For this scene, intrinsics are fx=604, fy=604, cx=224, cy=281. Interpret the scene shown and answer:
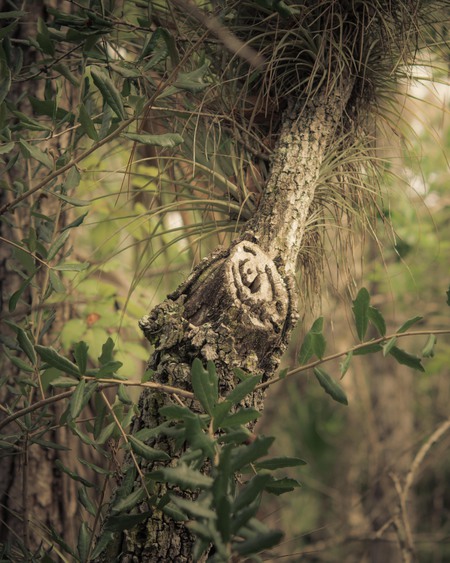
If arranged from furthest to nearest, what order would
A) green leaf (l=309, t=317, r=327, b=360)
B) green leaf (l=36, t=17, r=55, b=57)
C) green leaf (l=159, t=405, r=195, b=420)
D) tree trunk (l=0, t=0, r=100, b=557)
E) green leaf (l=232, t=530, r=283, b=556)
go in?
1. tree trunk (l=0, t=0, r=100, b=557)
2. green leaf (l=36, t=17, r=55, b=57)
3. green leaf (l=309, t=317, r=327, b=360)
4. green leaf (l=159, t=405, r=195, b=420)
5. green leaf (l=232, t=530, r=283, b=556)

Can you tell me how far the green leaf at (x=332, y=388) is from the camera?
783 mm

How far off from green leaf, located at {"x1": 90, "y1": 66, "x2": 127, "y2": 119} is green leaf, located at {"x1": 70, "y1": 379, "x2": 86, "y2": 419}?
362 millimetres

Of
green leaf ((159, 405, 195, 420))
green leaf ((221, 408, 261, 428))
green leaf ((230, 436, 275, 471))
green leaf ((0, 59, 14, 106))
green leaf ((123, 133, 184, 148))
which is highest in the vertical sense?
green leaf ((0, 59, 14, 106))

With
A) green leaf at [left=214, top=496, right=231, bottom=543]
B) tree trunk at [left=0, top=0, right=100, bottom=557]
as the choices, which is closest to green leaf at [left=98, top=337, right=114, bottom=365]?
green leaf at [left=214, top=496, right=231, bottom=543]

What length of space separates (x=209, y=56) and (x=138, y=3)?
221 millimetres

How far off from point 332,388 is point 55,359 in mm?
363

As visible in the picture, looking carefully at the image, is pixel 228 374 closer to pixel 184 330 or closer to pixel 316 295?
pixel 184 330

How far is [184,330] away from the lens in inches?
34.0

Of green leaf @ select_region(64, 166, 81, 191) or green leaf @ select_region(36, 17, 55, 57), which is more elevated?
green leaf @ select_region(36, 17, 55, 57)

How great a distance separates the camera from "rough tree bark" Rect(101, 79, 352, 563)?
82 cm

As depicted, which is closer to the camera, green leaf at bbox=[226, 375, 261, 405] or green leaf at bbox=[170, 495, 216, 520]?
green leaf at bbox=[170, 495, 216, 520]

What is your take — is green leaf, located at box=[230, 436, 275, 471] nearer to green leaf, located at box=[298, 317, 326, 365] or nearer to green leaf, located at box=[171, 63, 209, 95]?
green leaf, located at box=[298, 317, 326, 365]

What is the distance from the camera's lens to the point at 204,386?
711 millimetres

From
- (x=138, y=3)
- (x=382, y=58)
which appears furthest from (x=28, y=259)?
(x=382, y=58)
